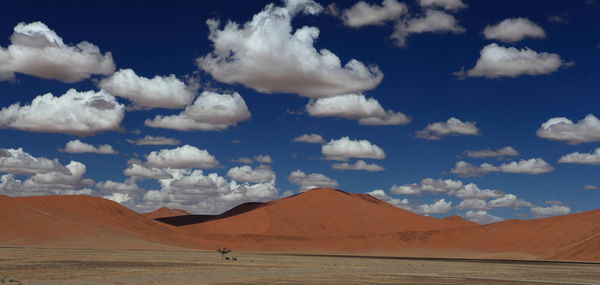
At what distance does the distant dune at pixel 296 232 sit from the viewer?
126188 millimetres

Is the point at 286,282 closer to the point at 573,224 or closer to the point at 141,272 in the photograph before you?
the point at 141,272

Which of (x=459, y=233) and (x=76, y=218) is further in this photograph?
(x=459, y=233)

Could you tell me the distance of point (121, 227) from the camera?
143 m

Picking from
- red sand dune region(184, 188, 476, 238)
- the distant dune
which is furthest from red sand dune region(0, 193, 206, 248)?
red sand dune region(184, 188, 476, 238)

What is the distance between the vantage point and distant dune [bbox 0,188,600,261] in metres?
126

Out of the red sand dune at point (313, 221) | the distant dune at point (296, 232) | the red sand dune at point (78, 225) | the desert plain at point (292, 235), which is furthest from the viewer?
the red sand dune at point (313, 221)

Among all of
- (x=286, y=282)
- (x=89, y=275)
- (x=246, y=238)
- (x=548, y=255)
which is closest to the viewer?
(x=286, y=282)

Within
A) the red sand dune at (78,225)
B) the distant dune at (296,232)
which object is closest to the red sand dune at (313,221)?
the distant dune at (296,232)

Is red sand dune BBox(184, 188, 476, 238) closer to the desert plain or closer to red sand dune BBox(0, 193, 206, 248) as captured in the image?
the desert plain

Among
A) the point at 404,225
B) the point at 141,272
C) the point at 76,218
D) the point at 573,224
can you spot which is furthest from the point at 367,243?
the point at 141,272

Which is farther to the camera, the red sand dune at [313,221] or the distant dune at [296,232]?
the red sand dune at [313,221]

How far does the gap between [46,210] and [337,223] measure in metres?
72.8

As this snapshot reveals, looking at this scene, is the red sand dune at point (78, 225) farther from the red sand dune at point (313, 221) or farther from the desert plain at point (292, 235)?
the red sand dune at point (313, 221)

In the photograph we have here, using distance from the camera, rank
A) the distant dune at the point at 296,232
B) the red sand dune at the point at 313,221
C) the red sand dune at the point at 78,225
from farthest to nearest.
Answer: the red sand dune at the point at 313,221 → the distant dune at the point at 296,232 → the red sand dune at the point at 78,225
